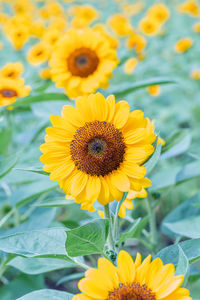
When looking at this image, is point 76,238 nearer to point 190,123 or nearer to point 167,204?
point 167,204

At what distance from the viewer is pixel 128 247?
1.80m

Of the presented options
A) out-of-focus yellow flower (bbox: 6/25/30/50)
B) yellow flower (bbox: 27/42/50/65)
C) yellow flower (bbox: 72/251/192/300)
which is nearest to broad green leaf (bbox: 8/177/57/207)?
yellow flower (bbox: 72/251/192/300)

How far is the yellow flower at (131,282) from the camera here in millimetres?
723

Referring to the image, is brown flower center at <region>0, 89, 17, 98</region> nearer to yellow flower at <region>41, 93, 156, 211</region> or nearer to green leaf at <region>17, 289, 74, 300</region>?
yellow flower at <region>41, 93, 156, 211</region>

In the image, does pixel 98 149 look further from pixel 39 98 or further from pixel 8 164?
pixel 39 98

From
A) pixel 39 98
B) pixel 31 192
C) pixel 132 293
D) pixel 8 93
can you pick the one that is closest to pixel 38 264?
pixel 31 192

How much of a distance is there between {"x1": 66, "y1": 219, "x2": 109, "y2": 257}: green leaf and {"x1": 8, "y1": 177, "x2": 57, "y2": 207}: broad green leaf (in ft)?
1.29

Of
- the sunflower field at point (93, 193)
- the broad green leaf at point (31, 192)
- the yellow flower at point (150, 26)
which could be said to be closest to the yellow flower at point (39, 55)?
the sunflower field at point (93, 193)

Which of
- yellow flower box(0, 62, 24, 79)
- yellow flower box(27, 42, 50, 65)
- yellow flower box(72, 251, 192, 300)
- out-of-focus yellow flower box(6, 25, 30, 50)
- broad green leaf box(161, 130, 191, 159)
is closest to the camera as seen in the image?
yellow flower box(72, 251, 192, 300)

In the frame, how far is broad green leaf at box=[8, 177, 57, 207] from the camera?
49.5 inches

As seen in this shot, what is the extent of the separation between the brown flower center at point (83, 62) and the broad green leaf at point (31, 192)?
0.50 m

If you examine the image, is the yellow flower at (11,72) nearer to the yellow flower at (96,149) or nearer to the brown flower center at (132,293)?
the yellow flower at (96,149)

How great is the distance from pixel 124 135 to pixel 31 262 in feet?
1.60

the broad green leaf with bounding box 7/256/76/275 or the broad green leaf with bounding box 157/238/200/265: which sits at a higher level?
the broad green leaf with bounding box 7/256/76/275
